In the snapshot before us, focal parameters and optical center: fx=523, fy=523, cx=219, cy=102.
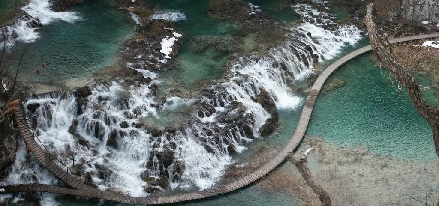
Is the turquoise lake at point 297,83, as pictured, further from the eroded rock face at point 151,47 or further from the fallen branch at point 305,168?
the fallen branch at point 305,168

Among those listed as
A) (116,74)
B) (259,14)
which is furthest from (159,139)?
(259,14)

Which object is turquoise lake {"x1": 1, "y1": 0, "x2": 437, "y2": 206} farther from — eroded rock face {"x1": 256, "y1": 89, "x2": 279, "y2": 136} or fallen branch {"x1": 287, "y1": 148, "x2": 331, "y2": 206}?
fallen branch {"x1": 287, "y1": 148, "x2": 331, "y2": 206}

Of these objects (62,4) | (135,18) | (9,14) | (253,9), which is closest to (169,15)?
(135,18)

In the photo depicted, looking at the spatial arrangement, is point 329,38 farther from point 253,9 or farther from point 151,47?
point 151,47

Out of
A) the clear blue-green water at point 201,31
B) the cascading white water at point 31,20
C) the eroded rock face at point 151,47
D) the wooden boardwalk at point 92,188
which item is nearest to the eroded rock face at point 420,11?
the clear blue-green water at point 201,31

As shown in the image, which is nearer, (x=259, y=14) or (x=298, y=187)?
(x=298, y=187)

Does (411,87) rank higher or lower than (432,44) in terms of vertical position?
higher

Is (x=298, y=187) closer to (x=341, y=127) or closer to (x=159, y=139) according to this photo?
(x=341, y=127)
